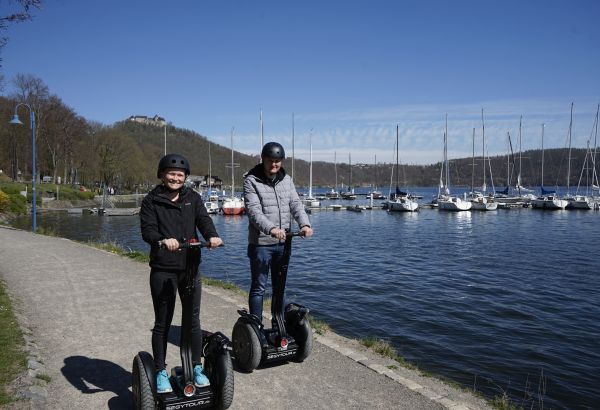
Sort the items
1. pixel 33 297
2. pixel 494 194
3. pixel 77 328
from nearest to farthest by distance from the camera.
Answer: pixel 77 328 < pixel 33 297 < pixel 494 194

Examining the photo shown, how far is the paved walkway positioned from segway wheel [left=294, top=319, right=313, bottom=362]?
14cm

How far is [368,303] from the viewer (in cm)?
1195

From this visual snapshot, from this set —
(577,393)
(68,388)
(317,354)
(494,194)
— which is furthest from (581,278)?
(494,194)

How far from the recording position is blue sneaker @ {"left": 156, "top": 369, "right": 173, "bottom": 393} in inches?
149

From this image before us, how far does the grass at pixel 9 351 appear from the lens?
13.8 feet

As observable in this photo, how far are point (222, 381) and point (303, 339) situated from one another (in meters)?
1.41

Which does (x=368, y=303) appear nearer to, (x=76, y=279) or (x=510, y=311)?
(x=510, y=311)

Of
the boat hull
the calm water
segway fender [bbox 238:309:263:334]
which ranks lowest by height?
the calm water

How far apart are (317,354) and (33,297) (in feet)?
17.5

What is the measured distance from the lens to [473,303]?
40.5 feet

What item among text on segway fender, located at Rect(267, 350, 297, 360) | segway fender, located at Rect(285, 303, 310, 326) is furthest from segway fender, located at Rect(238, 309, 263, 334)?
segway fender, located at Rect(285, 303, 310, 326)

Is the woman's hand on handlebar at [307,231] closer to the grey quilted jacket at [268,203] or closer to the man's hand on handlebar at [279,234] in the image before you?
the grey quilted jacket at [268,203]

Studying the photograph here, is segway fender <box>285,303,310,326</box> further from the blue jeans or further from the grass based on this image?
the grass

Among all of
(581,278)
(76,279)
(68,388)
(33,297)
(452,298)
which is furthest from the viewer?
(581,278)
